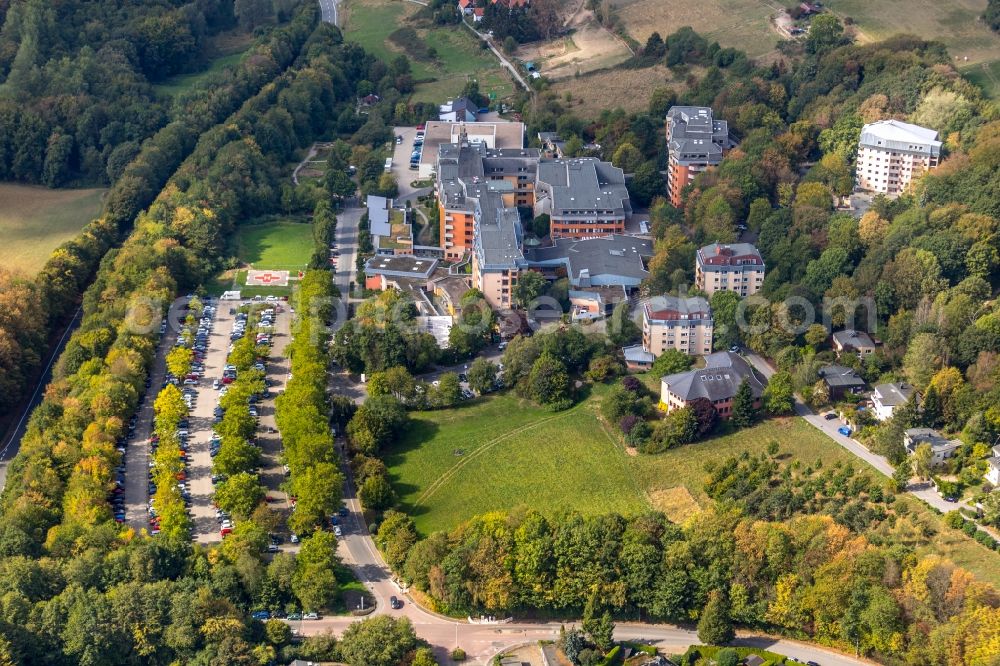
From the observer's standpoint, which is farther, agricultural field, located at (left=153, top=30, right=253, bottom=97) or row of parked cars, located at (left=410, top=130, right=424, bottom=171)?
agricultural field, located at (left=153, top=30, right=253, bottom=97)

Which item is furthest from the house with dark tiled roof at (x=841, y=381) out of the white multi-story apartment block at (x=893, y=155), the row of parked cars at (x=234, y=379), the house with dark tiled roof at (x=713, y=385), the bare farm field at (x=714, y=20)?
the bare farm field at (x=714, y=20)

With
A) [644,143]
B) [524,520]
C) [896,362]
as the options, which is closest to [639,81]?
[644,143]

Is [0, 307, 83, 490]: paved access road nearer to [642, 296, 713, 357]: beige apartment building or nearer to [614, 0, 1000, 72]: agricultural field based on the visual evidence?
[642, 296, 713, 357]: beige apartment building

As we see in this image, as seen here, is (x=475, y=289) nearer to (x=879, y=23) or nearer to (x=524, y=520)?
(x=524, y=520)

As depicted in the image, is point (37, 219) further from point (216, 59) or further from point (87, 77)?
point (216, 59)

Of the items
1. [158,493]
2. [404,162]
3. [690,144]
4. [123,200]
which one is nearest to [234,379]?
[158,493]

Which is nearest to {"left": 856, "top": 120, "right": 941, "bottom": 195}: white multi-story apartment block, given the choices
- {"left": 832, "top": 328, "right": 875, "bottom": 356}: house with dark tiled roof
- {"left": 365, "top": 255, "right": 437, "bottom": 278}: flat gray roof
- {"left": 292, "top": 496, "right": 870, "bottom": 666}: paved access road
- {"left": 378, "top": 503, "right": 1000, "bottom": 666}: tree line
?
{"left": 832, "top": 328, "right": 875, "bottom": 356}: house with dark tiled roof
